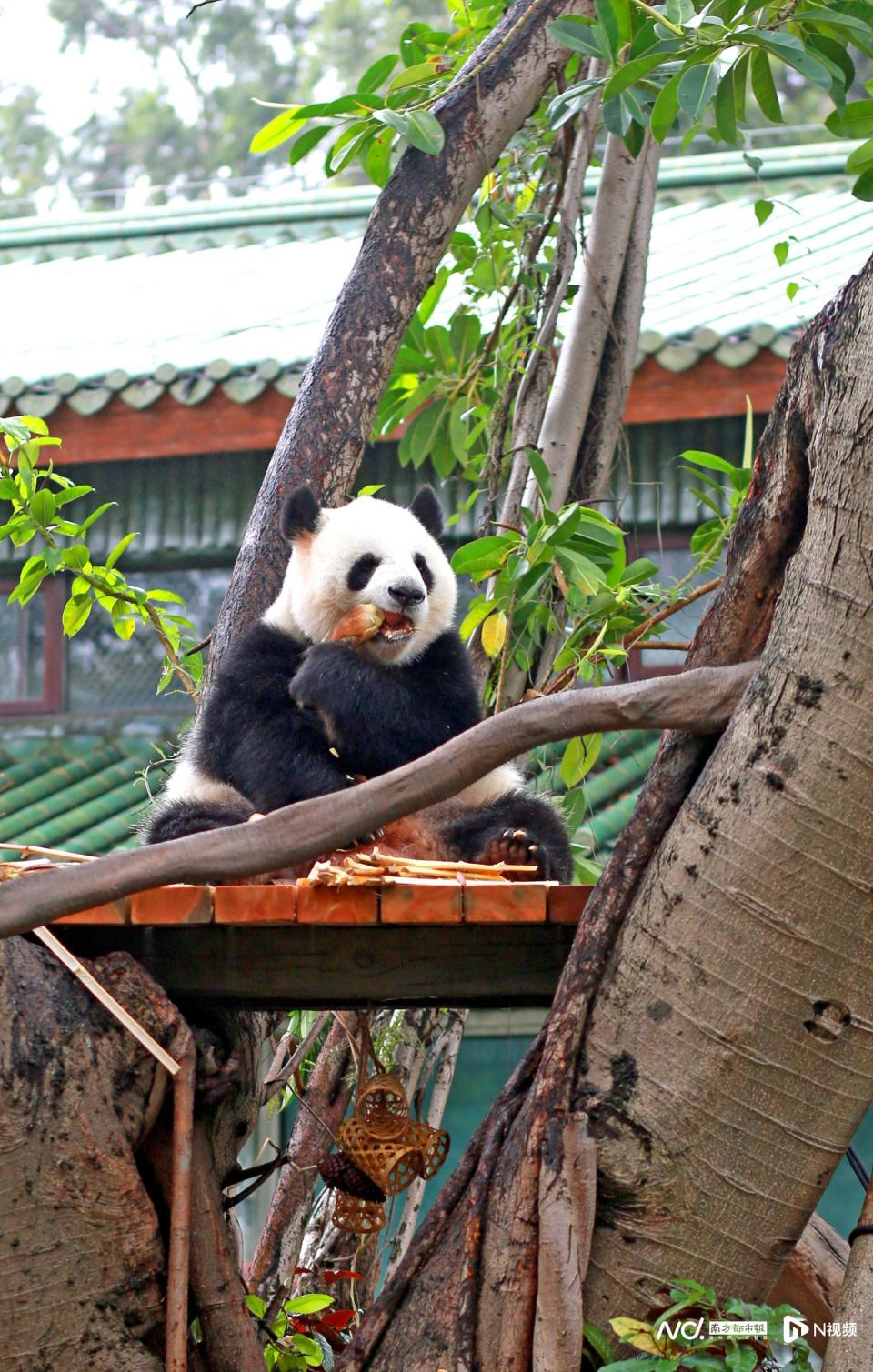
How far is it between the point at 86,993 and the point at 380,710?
3.51 feet

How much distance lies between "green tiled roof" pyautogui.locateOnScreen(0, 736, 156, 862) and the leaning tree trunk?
391 centimetres

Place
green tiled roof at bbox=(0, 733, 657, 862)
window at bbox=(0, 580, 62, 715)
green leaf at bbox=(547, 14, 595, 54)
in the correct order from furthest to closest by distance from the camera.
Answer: window at bbox=(0, 580, 62, 715) → green tiled roof at bbox=(0, 733, 657, 862) → green leaf at bbox=(547, 14, 595, 54)

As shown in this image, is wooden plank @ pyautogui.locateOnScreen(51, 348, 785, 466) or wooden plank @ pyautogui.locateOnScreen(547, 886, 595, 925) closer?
wooden plank @ pyautogui.locateOnScreen(547, 886, 595, 925)

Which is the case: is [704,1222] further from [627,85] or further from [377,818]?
[627,85]

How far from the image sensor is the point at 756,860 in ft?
6.42

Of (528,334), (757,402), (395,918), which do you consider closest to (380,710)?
(395,918)

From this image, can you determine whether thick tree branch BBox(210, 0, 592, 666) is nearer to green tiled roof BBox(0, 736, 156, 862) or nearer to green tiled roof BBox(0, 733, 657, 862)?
green tiled roof BBox(0, 733, 657, 862)

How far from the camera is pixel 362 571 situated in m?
3.49

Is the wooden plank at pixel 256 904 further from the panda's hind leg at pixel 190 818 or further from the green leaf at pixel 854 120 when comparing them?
the green leaf at pixel 854 120

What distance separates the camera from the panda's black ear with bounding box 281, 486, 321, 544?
348cm

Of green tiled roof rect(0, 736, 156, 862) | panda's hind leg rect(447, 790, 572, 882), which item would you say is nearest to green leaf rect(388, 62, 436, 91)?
panda's hind leg rect(447, 790, 572, 882)

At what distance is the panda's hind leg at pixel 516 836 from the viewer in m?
2.78

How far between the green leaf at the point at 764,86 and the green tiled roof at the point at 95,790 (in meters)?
2.85

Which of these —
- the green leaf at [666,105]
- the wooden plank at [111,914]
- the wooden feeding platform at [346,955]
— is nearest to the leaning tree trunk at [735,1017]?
the wooden feeding platform at [346,955]
